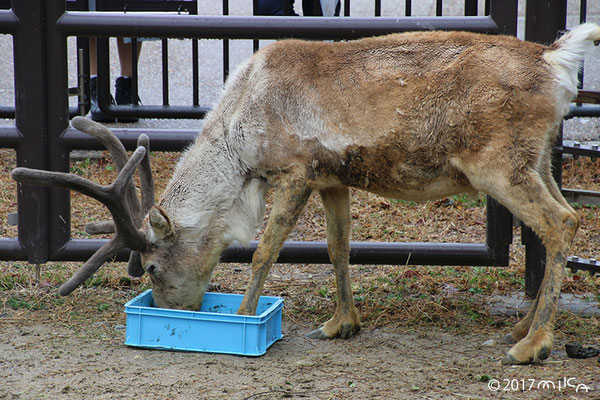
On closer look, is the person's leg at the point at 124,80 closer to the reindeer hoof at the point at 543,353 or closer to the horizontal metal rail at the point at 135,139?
the horizontal metal rail at the point at 135,139

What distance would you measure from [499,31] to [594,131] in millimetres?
4843

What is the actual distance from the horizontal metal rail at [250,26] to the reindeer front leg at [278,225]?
3.81ft

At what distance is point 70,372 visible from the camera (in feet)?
13.5

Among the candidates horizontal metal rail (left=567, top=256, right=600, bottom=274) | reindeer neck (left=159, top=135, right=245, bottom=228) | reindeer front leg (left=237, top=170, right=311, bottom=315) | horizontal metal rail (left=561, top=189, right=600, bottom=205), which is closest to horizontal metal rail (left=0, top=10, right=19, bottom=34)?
reindeer neck (left=159, top=135, right=245, bottom=228)

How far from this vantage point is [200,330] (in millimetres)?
4371

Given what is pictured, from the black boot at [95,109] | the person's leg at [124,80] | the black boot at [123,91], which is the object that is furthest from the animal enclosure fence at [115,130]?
the black boot at [123,91]

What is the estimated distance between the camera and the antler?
4.29 meters

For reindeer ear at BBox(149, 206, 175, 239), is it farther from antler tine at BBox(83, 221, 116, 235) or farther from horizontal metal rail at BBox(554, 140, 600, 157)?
horizontal metal rail at BBox(554, 140, 600, 157)

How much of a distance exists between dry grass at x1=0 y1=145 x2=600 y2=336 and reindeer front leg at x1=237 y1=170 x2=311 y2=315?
71 centimetres

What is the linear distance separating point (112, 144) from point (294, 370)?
168cm

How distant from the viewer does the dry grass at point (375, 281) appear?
16.8 feet

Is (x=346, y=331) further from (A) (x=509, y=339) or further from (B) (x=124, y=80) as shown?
(B) (x=124, y=80)

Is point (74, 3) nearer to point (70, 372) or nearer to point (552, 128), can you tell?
point (70, 372)

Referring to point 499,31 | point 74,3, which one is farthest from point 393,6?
point 499,31
